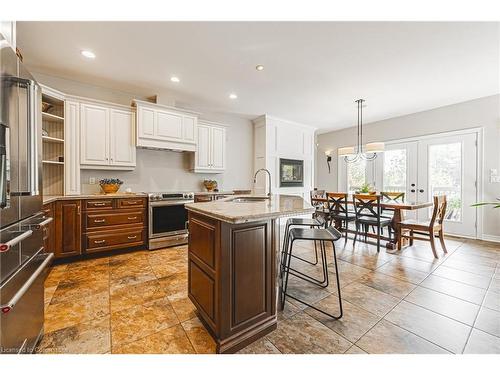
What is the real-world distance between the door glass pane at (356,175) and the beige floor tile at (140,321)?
5.55 meters

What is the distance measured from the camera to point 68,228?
9.40 feet

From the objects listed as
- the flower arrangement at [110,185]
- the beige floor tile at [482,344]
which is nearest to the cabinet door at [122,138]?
the flower arrangement at [110,185]

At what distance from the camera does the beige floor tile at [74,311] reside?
67.2 inches

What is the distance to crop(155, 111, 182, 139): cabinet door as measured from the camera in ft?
12.2

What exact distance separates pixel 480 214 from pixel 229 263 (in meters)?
5.20

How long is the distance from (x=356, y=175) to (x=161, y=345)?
19.5 feet

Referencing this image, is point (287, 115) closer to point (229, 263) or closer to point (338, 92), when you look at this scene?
point (338, 92)

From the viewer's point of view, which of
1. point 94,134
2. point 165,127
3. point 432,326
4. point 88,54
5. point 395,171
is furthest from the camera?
point 395,171

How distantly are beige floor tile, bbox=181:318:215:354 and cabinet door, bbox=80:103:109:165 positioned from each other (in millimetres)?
2816

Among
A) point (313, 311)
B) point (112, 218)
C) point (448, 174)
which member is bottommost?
point (313, 311)

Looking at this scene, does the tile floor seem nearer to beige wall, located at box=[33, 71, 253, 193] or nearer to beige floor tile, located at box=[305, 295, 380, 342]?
beige floor tile, located at box=[305, 295, 380, 342]

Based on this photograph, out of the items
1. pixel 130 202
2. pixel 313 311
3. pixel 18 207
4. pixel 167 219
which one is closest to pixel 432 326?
pixel 313 311

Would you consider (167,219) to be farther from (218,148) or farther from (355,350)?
(355,350)
